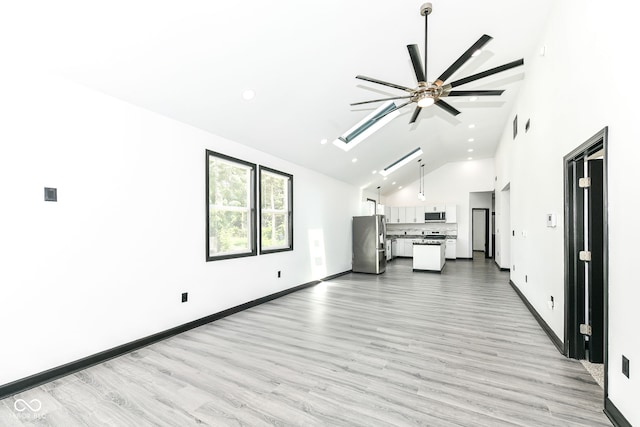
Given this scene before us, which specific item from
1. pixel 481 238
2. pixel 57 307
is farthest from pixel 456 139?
pixel 57 307

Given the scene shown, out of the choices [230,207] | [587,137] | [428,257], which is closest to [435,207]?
[428,257]

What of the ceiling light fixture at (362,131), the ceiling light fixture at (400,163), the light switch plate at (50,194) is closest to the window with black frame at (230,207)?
the light switch plate at (50,194)

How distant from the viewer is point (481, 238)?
1186 cm

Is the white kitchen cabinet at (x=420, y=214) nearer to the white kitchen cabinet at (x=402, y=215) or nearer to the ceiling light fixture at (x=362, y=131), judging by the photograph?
the white kitchen cabinet at (x=402, y=215)

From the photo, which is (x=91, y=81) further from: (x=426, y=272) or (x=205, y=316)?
(x=426, y=272)

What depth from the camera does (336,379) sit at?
7.67 ft

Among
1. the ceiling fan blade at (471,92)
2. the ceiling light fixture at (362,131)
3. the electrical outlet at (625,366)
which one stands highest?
the ceiling light fixture at (362,131)

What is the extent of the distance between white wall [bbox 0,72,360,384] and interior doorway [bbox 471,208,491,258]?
1083 centimetres

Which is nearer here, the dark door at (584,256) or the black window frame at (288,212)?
the dark door at (584,256)

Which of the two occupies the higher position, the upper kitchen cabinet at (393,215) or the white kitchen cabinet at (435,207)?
the white kitchen cabinet at (435,207)

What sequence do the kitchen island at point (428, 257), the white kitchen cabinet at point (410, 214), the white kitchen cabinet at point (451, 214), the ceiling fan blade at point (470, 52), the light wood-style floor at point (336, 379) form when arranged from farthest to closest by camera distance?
the white kitchen cabinet at point (410, 214)
the white kitchen cabinet at point (451, 214)
the kitchen island at point (428, 257)
the ceiling fan blade at point (470, 52)
the light wood-style floor at point (336, 379)

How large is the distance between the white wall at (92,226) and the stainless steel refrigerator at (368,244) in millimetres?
4371

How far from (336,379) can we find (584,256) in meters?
2.45

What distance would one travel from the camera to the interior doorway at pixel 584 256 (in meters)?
2.46
